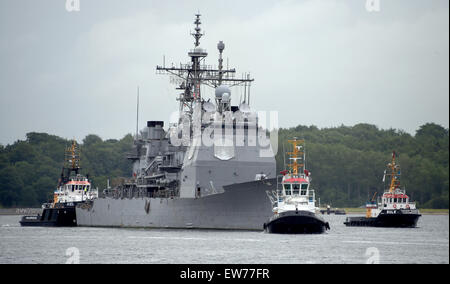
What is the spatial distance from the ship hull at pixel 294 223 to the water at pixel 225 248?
652mm

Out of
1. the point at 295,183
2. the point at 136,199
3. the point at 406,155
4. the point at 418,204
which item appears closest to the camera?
the point at 295,183

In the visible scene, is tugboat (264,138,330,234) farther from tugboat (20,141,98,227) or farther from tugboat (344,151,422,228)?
tugboat (20,141,98,227)

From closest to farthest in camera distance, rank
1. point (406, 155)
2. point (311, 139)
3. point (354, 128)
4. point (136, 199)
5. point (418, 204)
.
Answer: point (136, 199) < point (418, 204) < point (406, 155) < point (311, 139) < point (354, 128)

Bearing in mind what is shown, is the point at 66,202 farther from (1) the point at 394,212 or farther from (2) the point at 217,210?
(1) the point at 394,212

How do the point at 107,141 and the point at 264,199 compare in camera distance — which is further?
the point at 107,141

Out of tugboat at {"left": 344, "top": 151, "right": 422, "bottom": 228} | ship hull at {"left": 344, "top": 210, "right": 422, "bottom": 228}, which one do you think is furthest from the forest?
ship hull at {"left": 344, "top": 210, "right": 422, "bottom": 228}

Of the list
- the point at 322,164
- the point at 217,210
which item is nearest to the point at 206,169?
the point at 217,210

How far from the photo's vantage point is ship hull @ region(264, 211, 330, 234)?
3754 centimetres

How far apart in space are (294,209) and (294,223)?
2.21ft

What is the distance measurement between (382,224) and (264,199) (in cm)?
1778
